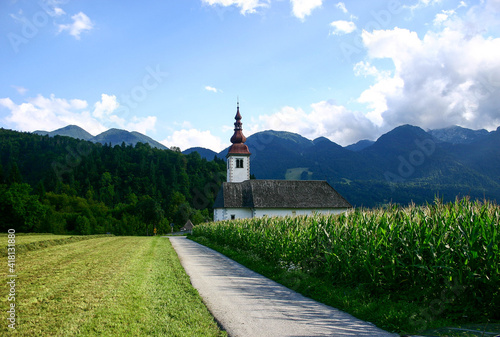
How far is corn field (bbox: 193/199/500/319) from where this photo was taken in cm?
606

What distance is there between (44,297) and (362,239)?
23.4ft

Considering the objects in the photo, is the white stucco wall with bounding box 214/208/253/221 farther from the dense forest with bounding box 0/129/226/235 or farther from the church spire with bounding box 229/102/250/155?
the dense forest with bounding box 0/129/226/235

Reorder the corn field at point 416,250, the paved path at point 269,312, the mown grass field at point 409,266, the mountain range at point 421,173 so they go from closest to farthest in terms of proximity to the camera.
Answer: the paved path at point 269,312, the mown grass field at point 409,266, the corn field at point 416,250, the mountain range at point 421,173

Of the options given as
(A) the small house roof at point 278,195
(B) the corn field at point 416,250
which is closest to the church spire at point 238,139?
(A) the small house roof at point 278,195

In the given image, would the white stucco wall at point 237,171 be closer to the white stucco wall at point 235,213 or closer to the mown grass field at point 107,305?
the white stucco wall at point 235,213

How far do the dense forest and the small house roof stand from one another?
3715 cm

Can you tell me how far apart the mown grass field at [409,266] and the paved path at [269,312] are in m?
0.42

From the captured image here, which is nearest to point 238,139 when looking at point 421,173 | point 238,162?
point 238,162

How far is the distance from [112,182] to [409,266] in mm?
125189

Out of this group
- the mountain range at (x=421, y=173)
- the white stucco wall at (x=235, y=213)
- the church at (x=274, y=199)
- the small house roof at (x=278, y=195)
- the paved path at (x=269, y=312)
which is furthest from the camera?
the mountain range at (x=421, y=173)

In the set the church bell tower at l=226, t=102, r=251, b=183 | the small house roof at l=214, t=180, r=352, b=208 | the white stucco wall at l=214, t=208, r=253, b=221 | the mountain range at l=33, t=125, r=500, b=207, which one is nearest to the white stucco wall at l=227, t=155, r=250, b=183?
the church bell tower at l=226, t=102, r=251, b=183

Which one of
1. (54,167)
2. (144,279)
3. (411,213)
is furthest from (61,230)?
(411,213)

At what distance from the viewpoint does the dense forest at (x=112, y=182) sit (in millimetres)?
86688

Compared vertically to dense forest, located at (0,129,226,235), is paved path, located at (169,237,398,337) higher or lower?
lower
